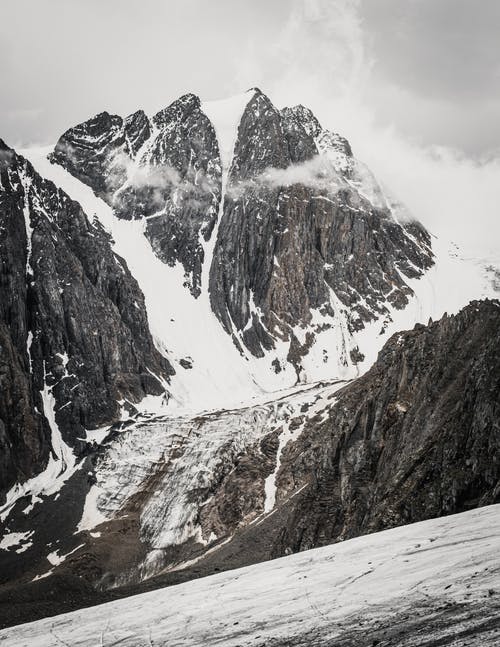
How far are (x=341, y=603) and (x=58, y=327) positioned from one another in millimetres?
148323

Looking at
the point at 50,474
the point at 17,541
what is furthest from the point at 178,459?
the point at 17,541

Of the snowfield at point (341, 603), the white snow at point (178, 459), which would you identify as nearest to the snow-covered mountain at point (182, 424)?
the white snow at point (178, 459)

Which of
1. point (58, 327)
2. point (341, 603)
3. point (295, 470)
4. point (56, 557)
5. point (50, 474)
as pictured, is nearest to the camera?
point (341, 603)

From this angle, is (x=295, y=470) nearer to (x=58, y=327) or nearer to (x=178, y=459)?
(x=178, y=459)

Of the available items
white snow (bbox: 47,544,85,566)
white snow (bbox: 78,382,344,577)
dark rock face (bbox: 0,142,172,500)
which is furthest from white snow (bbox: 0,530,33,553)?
dark rock face (bbox: 0,142,172,500)

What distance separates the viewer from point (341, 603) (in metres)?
13.2

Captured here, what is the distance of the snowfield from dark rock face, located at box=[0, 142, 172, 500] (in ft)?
360

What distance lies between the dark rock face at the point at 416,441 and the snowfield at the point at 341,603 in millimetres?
14390

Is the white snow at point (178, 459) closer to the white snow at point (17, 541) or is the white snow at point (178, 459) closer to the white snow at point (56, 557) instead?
the white snow at point (56, 557)

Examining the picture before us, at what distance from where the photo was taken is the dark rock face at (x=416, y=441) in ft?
121

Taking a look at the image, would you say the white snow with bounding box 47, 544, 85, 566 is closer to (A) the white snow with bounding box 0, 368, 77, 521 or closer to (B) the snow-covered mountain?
(B) the snow-covered mountain

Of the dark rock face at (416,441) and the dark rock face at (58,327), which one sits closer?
the dark rock face at (416,441)

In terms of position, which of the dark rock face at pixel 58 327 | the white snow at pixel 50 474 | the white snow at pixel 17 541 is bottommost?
the white snow at pixel 17 541

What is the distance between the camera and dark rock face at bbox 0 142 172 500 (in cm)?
13023
